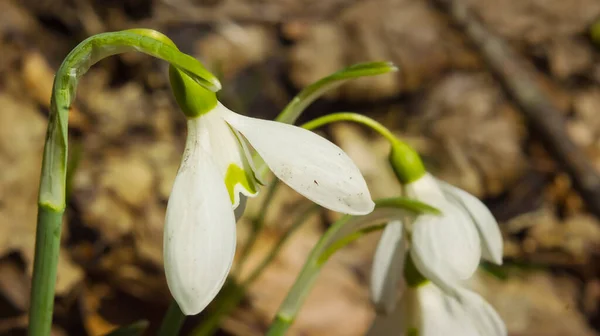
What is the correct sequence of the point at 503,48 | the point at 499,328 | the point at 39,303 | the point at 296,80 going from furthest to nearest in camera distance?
the point at 503,48, the point at 296,80, the point at 499,328, the point at 39,303

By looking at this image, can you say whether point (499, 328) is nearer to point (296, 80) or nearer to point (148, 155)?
point (148, 155)

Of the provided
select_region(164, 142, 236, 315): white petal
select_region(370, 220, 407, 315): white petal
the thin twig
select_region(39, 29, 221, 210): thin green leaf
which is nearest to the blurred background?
the thin twig

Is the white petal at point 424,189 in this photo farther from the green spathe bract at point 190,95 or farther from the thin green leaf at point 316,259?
the green spathe bract at point 190,95

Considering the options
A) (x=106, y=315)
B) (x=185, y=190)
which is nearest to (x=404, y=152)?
(x=185, y=190)

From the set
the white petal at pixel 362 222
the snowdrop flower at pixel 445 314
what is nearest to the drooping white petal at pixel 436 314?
the snowdrop flower at pixel 445 314

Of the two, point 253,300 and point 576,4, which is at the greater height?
point 253,300

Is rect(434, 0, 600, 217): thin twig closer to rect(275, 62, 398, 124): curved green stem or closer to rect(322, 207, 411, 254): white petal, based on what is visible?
rect(322, 207, 411, 254): white petal

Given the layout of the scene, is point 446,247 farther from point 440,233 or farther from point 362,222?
point 362,222
